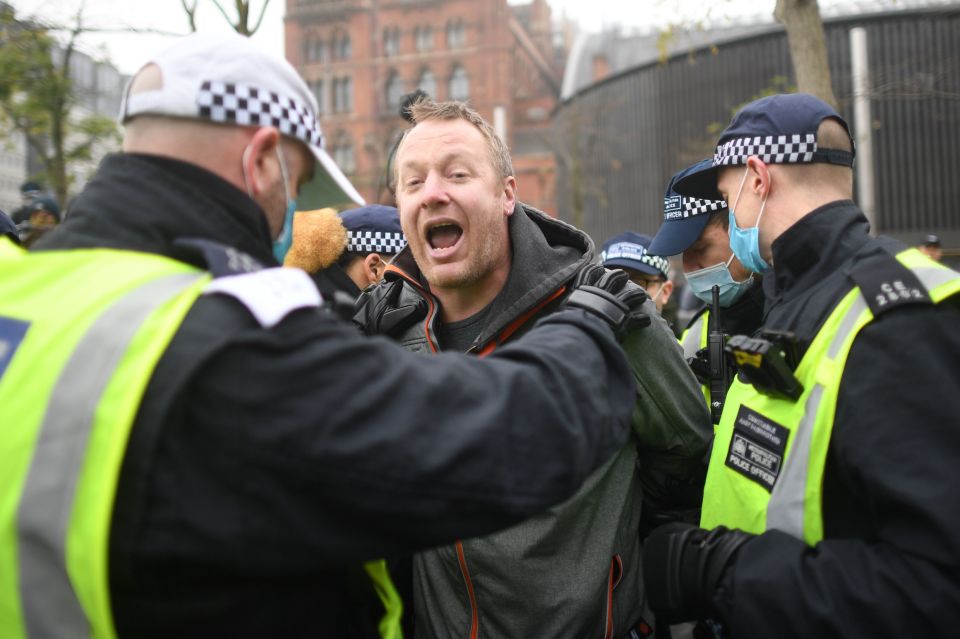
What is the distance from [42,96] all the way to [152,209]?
357 inches

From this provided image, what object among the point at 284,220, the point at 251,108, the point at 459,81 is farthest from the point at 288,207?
the point at 459,81

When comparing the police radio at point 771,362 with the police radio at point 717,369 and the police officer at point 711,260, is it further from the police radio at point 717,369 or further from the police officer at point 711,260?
the police officer at point 711,260

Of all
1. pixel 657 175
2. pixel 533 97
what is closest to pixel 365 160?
pixel 533 97

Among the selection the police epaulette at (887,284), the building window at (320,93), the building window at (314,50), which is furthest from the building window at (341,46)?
the police epaulette at (887,284)

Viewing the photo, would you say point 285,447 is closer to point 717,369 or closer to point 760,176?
point 760,176

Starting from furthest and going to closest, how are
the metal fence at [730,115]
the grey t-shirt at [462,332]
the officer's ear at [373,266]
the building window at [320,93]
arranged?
the building window at [320,93] < the metal fence at [730,115] < the officer's ear at [373,266] < the grey t-shirt at [462,332]

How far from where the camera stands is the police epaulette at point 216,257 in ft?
4.92

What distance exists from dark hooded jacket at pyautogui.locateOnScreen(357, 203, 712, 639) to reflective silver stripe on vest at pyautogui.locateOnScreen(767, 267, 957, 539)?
690 mm

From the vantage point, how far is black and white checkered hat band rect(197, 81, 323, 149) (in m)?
1.64

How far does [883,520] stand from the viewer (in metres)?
1.85

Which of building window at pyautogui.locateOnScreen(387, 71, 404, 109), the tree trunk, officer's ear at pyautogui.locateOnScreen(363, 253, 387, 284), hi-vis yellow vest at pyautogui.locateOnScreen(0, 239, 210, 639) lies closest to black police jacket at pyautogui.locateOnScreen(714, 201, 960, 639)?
hi-vis yellow vest at pyautogui.locateOnScreen(0, 239, 210, 639)

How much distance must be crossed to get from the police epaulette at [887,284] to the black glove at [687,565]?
694 millimetres

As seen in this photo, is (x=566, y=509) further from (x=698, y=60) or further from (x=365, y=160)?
(x=365, y=160)

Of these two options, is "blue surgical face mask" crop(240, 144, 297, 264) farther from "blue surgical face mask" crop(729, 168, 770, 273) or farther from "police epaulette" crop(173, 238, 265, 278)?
"blue surgical face mask" crop(729, 168, 770, 273)
